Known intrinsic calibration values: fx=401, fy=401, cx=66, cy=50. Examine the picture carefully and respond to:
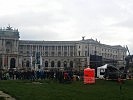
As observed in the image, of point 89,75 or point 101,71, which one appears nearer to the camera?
point 89,75

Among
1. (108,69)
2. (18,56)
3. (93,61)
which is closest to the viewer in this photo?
(108,69)

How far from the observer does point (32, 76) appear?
6162cm

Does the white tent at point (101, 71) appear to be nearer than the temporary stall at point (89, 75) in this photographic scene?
No

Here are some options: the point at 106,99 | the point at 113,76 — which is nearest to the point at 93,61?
the point at 113,76

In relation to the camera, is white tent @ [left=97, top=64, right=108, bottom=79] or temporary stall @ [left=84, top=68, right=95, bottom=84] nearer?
temporary stall @ [left=84, top=68, right=95, bottom=84]

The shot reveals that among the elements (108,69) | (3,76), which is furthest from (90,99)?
(3,76)

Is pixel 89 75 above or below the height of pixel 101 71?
below

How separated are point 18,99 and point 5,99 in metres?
0.75

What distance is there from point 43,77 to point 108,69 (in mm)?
10584

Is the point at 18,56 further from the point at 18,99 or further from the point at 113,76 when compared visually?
the point at 18,99

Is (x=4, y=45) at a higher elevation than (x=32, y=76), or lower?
higher

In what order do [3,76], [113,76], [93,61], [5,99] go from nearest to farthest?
1. [5,99]
2. [113,76]
3. [3,76]
4. [93,61]

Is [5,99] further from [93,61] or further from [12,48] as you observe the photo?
[12,48]

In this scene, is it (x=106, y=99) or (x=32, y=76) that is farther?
(x=32, y=76)
